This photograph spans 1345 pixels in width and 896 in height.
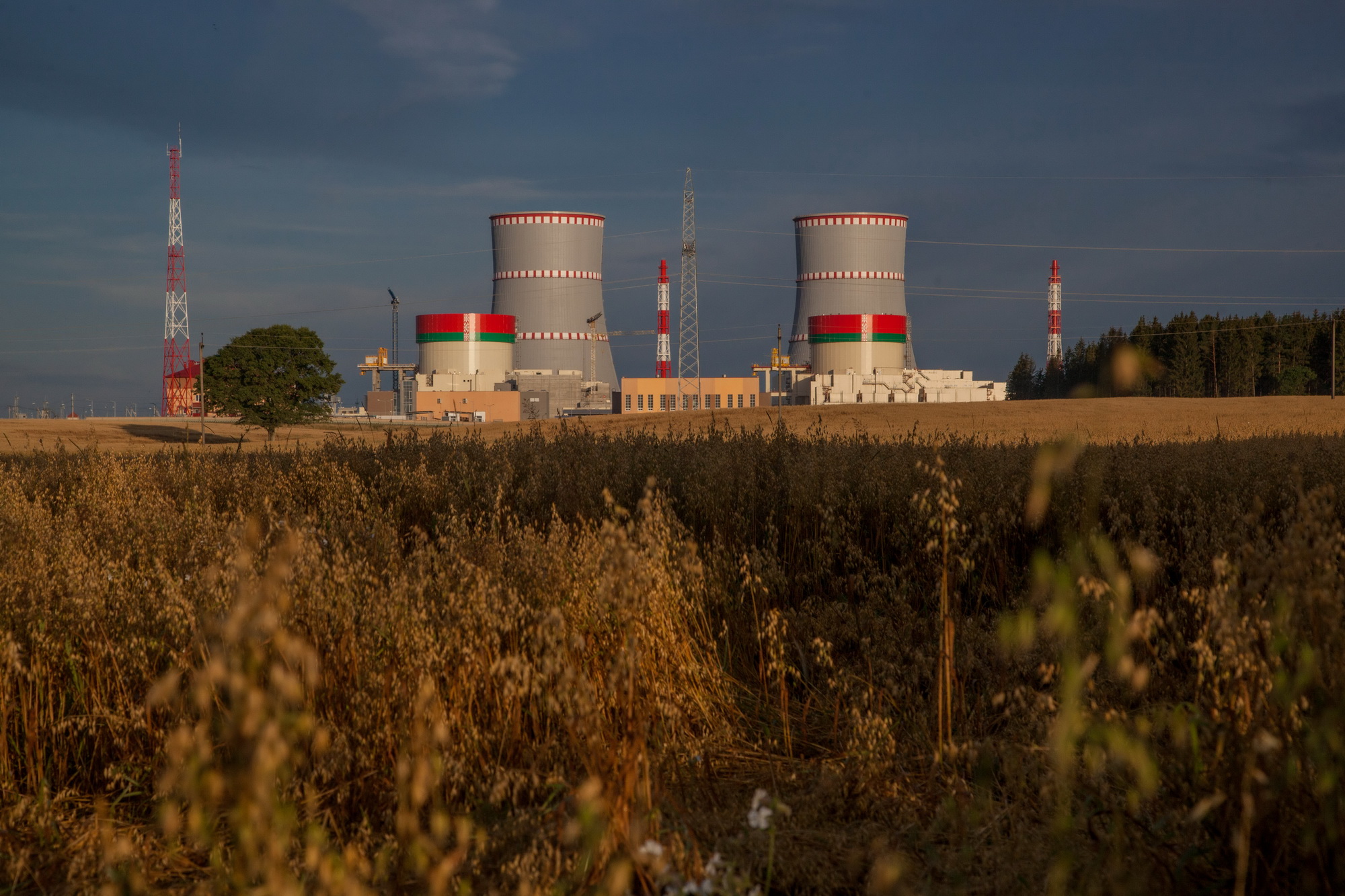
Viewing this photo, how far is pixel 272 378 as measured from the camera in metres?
40.4

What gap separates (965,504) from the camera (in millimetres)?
4773

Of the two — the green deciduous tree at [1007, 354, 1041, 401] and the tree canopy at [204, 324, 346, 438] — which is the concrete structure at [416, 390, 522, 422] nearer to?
the tree canopy at [204, 324, 346, 438]

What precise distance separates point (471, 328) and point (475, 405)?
518 cm

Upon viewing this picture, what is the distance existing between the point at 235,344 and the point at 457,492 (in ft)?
129

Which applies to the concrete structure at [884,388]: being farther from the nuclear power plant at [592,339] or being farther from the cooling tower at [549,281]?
the cooling tower at [549,281]

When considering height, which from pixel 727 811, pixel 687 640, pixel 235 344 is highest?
pixel 235 344

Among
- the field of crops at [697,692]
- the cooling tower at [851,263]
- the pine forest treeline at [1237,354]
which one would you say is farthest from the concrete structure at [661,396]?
the field of crops at [697,692]

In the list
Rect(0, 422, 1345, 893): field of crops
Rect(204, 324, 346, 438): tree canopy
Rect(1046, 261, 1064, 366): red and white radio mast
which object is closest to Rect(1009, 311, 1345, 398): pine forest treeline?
Rect(1046, 261, 1064, 366): red and white radio mast

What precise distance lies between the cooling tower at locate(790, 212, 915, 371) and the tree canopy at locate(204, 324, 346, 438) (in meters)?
29.0

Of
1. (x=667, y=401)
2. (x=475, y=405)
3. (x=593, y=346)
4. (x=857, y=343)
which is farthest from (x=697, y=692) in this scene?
(x=667, y=401)

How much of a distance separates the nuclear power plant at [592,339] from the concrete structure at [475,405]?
0.25 ft

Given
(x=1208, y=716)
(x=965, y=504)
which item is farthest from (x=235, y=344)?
(x=1208, y=716)

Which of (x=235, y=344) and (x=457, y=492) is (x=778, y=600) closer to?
(x=457, y=492)

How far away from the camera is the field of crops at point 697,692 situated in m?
1.30
